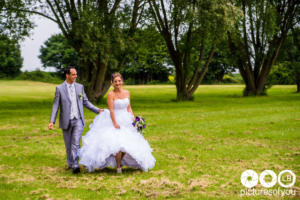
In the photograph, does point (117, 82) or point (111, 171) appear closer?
→ point (117, 82)

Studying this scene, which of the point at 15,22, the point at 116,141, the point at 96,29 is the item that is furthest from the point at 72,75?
the point at 15,22

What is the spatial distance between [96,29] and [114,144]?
51.9 feet

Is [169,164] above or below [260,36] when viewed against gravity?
below

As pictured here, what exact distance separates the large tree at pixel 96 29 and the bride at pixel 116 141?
15090 millimetres

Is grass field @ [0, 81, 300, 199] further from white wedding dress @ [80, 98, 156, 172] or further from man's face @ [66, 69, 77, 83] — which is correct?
man's face @ [66, 69, 77, 83]

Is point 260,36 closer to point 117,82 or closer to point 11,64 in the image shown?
point 117,82

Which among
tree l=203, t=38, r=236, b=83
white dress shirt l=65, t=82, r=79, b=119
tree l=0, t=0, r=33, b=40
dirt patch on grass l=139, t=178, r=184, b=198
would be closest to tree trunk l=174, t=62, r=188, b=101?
tree l=0, t=0, r=33, b=40

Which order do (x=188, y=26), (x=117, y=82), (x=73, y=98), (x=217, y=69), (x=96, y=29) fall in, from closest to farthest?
(x=117, y=82) → (x=73, y=98) → (x=96, y=29) → (x=188, y=26) → (x=217, y=69)

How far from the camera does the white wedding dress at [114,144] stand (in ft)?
25.6

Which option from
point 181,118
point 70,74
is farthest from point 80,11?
point 70,74

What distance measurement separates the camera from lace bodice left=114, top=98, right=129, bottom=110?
8.07m

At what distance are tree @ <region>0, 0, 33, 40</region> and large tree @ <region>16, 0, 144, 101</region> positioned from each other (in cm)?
66

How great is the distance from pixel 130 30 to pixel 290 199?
24025 mm

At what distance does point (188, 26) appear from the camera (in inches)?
1219
